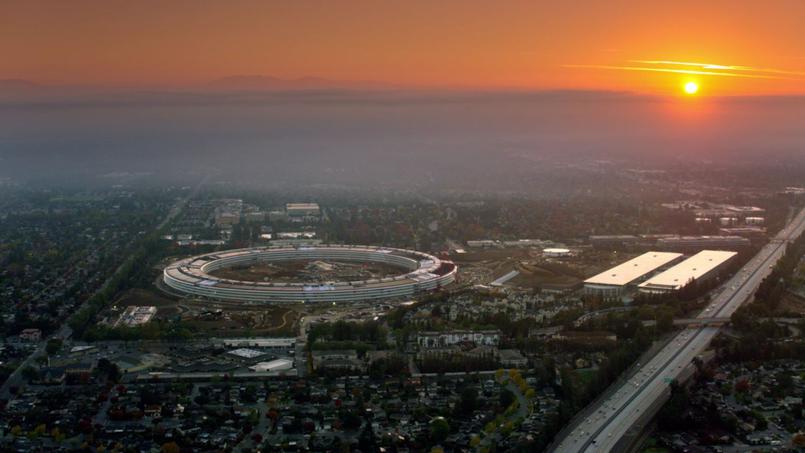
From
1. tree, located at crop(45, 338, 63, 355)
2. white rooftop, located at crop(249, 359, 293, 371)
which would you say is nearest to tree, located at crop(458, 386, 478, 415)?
white rooftop, located at crop(249, 359, 293, 371)

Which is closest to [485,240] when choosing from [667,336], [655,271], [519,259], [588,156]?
[519,259]

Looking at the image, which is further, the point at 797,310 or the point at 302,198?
the point at 302,198

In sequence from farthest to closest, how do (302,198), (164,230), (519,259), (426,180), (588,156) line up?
(588,156) → (426,180) → (302,198) → (164,230) → (519,259)

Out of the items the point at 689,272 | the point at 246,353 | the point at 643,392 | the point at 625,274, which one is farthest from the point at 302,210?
the point at 643,392

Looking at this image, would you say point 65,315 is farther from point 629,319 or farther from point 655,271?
point 655,271

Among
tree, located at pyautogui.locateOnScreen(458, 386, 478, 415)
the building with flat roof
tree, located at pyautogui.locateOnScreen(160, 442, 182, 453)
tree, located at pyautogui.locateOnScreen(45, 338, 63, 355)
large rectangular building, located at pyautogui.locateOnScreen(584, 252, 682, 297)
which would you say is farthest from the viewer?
the building with flat roof

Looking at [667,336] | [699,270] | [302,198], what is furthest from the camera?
[302,198]

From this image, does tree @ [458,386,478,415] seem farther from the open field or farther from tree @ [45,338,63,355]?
the open field

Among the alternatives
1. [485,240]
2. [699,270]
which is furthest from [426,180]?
[699,270]
